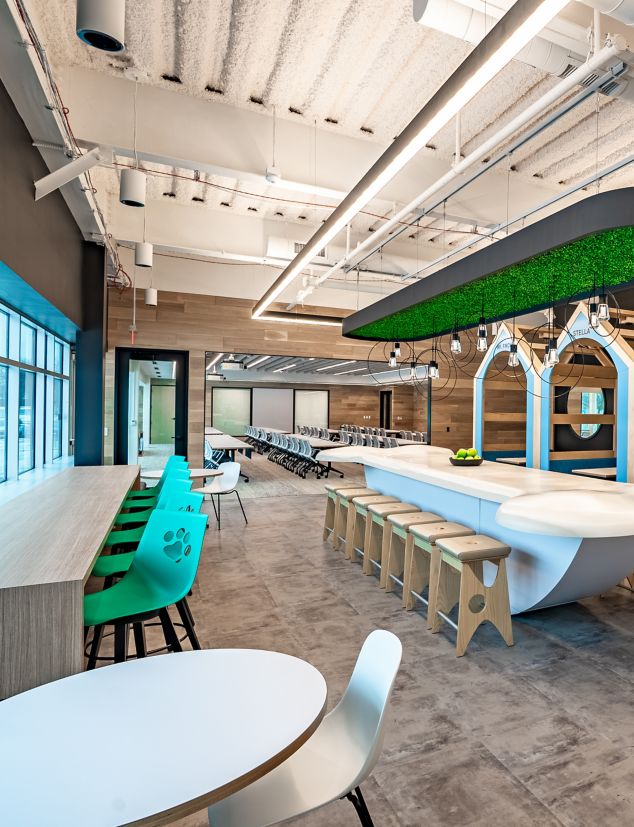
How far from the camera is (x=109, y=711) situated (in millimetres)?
1073

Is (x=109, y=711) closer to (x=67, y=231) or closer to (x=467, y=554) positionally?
(x=467, y=554)

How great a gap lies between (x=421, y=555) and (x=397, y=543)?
45 cm

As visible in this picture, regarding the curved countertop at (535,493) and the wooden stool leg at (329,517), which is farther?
the wooden stool leg at (329,517)

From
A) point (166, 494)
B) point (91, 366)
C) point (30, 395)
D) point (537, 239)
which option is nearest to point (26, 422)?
point (30, 395)

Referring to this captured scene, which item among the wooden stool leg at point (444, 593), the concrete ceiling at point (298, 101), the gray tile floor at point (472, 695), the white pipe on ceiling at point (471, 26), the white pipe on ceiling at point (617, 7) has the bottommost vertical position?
the gray tile floor at point (472, 695)

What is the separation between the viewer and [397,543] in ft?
13.4

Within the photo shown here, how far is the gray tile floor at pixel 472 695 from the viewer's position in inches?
65.1

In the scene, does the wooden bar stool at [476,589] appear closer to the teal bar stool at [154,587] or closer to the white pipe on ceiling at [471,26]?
the teal bar stool at [154,587]

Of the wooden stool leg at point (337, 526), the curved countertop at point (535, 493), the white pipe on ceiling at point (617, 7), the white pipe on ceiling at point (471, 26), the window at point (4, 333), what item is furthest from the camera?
the wooden stool leg at point (337, 526)

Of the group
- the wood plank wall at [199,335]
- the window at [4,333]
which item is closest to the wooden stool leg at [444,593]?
the window at [4,333]

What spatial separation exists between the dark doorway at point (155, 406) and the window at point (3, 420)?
137 inches

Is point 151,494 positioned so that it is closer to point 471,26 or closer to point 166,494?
point 166,494

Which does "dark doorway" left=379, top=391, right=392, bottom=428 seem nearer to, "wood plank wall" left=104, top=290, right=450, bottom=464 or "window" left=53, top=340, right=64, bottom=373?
"wood plank wall" left=104, top=290, right=450, bottom=464

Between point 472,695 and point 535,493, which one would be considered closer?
point 472,695
